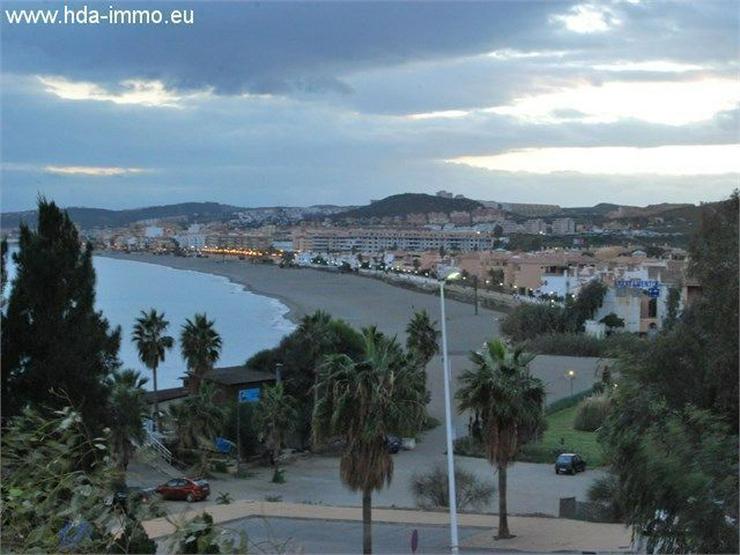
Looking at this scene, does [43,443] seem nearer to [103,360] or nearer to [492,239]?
[103,360]

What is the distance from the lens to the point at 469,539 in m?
13.1

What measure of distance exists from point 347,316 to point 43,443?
50621 millimetres

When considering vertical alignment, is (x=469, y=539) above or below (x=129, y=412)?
below

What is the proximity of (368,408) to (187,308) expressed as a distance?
50.1m

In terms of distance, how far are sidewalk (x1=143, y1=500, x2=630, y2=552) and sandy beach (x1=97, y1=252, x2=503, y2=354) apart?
15.8m

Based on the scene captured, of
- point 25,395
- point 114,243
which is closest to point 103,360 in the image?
point 25,395

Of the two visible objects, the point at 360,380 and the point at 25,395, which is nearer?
the point at 360,380

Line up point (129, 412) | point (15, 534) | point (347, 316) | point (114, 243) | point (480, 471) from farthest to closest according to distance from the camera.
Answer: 1. point (114, 243)
2. point (347, 316)
3. point (480, 471)
4. point (129, 412)
5. point (15, 534)

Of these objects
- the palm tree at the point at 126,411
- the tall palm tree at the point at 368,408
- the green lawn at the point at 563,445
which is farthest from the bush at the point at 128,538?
the green lawn at the point at 563,445

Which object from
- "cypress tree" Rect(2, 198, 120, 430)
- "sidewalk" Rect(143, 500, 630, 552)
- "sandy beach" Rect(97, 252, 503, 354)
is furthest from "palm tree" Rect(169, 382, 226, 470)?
"sandy beach" Rect(97, 252, 503, 354)

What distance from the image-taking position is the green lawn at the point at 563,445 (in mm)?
20703

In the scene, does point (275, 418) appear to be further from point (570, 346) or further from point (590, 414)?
point (570, 346)

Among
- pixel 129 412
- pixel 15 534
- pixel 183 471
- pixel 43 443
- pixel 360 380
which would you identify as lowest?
pixel 183 471

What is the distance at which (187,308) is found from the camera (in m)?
60.3
